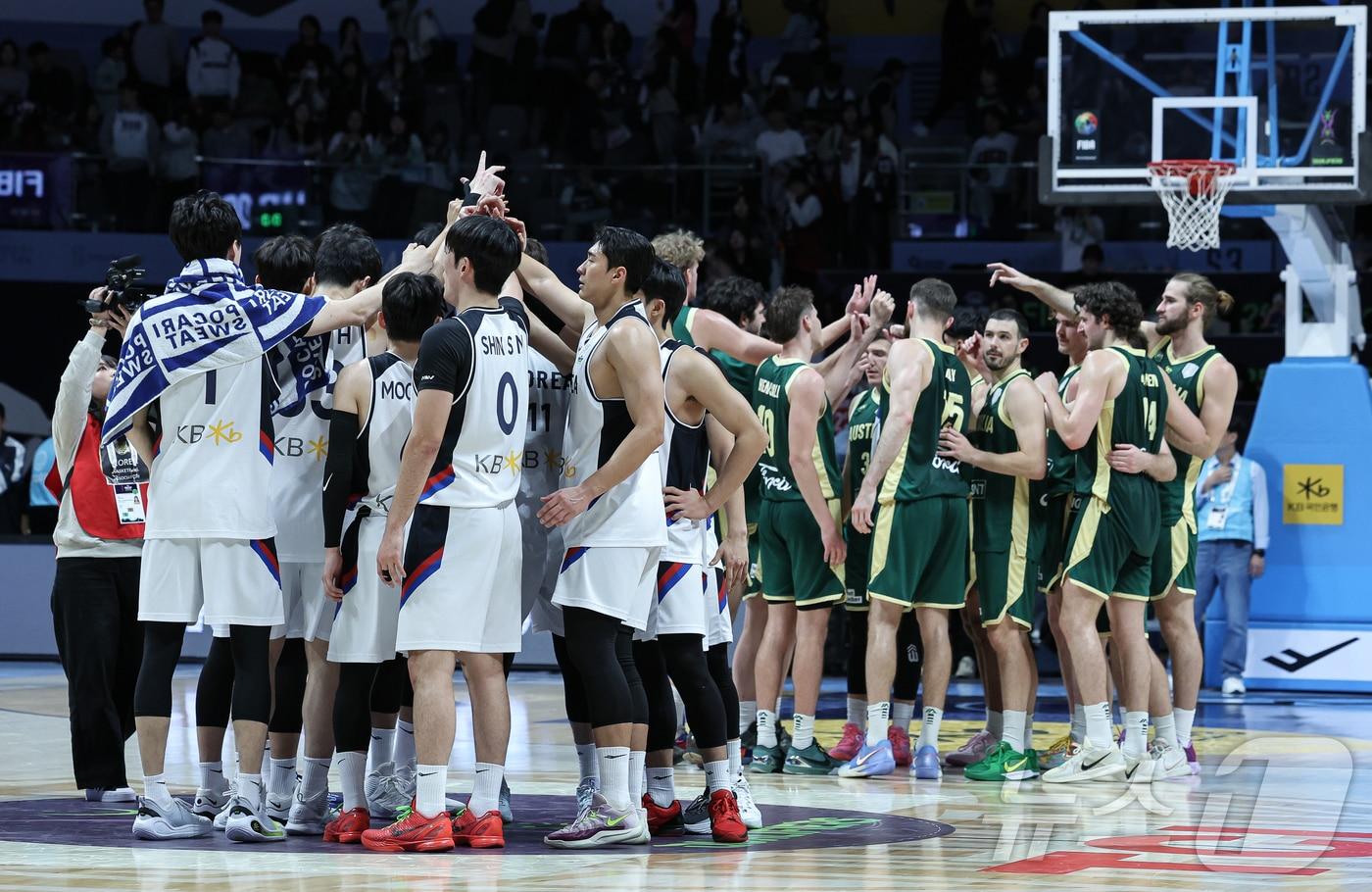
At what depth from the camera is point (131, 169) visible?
17.2 metres

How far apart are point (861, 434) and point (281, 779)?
142 inches

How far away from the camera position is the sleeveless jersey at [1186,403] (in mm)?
8492

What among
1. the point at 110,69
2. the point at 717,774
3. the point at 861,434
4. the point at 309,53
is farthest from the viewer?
the point at 309,53

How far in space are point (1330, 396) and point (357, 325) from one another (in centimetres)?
825

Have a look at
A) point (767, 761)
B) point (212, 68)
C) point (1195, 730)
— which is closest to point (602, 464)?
point (767, 761)

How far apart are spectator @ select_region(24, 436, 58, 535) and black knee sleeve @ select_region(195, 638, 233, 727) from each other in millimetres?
8997

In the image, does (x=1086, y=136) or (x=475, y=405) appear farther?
(x=1086, y=136)

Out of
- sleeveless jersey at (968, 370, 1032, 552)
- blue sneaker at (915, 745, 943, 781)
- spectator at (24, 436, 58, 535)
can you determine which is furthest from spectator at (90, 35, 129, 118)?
blue sneaker at (915, 745, 943, 781)

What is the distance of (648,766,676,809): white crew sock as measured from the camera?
6.35 metres

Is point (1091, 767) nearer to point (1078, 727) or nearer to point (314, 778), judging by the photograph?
point (1078, 727)

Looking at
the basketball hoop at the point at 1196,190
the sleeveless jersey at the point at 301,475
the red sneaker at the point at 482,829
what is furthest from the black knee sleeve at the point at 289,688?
the basketball hoop at the point at 1196,190

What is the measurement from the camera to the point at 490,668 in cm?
575

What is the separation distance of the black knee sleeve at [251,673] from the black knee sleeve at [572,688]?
104 centimetres

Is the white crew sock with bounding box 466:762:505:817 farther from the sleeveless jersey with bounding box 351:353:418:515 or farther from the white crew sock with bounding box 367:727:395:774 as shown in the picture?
the sleeveless jersey with bounding box 351:353:418:515
